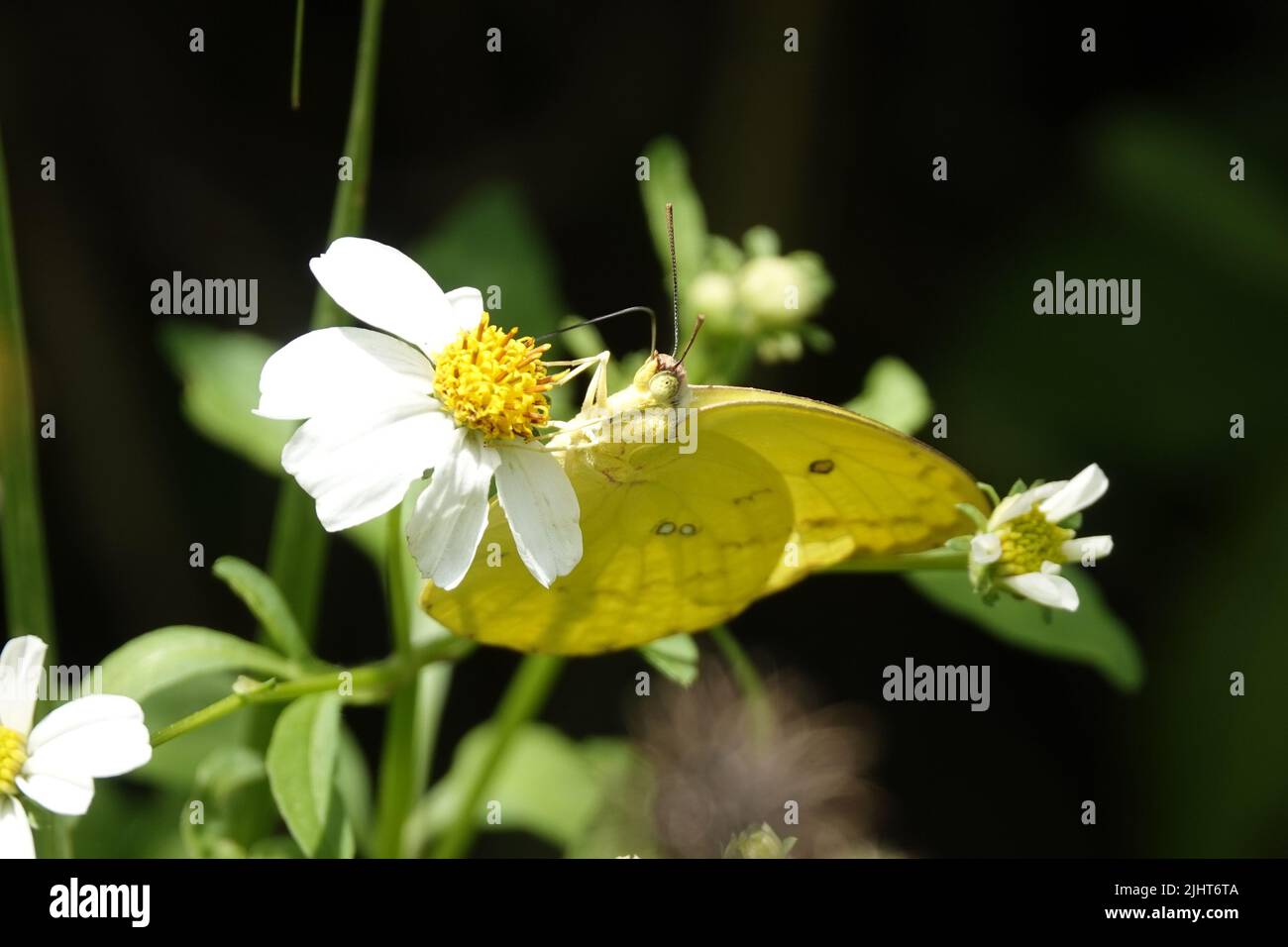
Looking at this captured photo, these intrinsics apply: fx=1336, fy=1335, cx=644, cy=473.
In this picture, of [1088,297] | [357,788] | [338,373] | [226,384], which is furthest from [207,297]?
[1088,297]

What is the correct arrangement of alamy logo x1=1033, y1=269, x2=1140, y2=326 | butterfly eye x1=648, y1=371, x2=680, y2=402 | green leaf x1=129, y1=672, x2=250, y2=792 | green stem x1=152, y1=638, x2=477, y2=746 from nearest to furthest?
green stem x1=152, y1=638, x2=477, y2=746 → butterfly eye x1=648, y1=371, x2=680, y2=402 → green leaf x1=129, y1=672, x2=250, y2=792 → alamy logo x1=1033, y1=269, x2=1140, y2=326

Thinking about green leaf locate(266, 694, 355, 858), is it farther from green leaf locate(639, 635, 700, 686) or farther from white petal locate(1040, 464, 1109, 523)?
white petal locate(1040, 464, 1109, 523)

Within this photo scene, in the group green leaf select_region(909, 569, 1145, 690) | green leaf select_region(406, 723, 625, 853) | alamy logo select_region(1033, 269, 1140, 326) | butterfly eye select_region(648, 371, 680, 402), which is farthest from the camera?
alamy logo select_region(1033, 269, 1140, 326)

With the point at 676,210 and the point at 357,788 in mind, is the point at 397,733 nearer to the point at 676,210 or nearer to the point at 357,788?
the point at 357,788

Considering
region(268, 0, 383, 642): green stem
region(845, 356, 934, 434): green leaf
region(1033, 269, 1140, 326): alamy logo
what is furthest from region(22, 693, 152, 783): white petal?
region(1033, 269, 1140, 326): alamy logo

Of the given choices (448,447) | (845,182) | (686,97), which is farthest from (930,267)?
(448,447)
